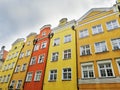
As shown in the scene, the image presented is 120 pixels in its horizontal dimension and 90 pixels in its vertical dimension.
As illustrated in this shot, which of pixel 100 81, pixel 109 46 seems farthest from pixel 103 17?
pixel 100 81

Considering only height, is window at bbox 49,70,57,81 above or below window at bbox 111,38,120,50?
below

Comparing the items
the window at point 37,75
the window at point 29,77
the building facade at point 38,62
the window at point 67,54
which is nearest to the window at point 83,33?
the window at point 67,54

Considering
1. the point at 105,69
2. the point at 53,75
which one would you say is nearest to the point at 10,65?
the point at 53,75

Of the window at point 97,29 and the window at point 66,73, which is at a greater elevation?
the window at point 97,29

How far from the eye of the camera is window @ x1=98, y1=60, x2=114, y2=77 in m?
13.3

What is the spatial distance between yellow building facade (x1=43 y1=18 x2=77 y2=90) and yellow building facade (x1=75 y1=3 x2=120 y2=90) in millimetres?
1128

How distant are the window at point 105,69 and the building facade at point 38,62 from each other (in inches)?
387

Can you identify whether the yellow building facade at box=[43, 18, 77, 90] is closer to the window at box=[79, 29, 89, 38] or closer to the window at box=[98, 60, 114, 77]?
the window at box=[79, 29, 89, 38]

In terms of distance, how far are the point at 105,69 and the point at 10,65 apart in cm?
2402

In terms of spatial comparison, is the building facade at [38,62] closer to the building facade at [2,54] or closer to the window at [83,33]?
the window at [83,33]

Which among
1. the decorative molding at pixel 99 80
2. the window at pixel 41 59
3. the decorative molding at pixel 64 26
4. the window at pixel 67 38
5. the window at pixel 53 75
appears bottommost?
the decorative molding at pixel 99 80

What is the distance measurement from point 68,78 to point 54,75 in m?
2.82

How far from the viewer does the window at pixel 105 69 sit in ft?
43.7

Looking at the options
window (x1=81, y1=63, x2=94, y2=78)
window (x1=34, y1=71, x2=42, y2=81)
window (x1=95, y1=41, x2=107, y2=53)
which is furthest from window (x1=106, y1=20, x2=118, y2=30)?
window (x1=34, y1=71, x2=42, y2=81)
